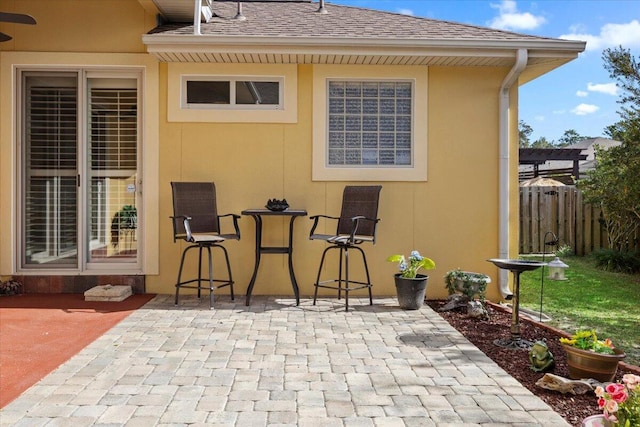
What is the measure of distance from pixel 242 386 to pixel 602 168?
7.43 m

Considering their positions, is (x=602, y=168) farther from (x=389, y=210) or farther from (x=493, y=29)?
(x=389, y=210)

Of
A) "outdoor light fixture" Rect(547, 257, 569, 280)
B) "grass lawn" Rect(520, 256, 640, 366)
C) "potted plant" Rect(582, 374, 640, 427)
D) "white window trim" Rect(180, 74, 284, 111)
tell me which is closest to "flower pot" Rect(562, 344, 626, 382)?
"grass lawn" Rect(520, 256, 640, 366)

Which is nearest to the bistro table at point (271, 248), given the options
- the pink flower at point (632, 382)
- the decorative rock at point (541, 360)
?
the decorative rock at point (541, 360)

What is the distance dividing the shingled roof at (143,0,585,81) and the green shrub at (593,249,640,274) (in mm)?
4150

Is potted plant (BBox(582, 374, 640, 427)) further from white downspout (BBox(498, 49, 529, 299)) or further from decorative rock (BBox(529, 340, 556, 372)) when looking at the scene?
white downspout (BBox(498, 49, 529, 299))

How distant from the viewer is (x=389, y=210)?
551 centimetres

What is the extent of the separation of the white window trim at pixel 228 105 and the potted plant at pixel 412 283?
1.98 m

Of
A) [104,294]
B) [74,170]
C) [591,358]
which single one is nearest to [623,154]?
[591,358]

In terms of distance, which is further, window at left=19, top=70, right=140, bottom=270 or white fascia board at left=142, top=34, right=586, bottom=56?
window at left=19, top=70, right=140, bottom=270

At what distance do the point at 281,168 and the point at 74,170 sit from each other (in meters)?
2.24

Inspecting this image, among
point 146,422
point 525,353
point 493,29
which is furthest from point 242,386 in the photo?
point 493,29

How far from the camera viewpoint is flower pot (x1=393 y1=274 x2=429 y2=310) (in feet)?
15.6

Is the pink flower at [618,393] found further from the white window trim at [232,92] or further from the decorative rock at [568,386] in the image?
the white window trim at [232,92]

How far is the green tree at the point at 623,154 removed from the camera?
23.4 feet
